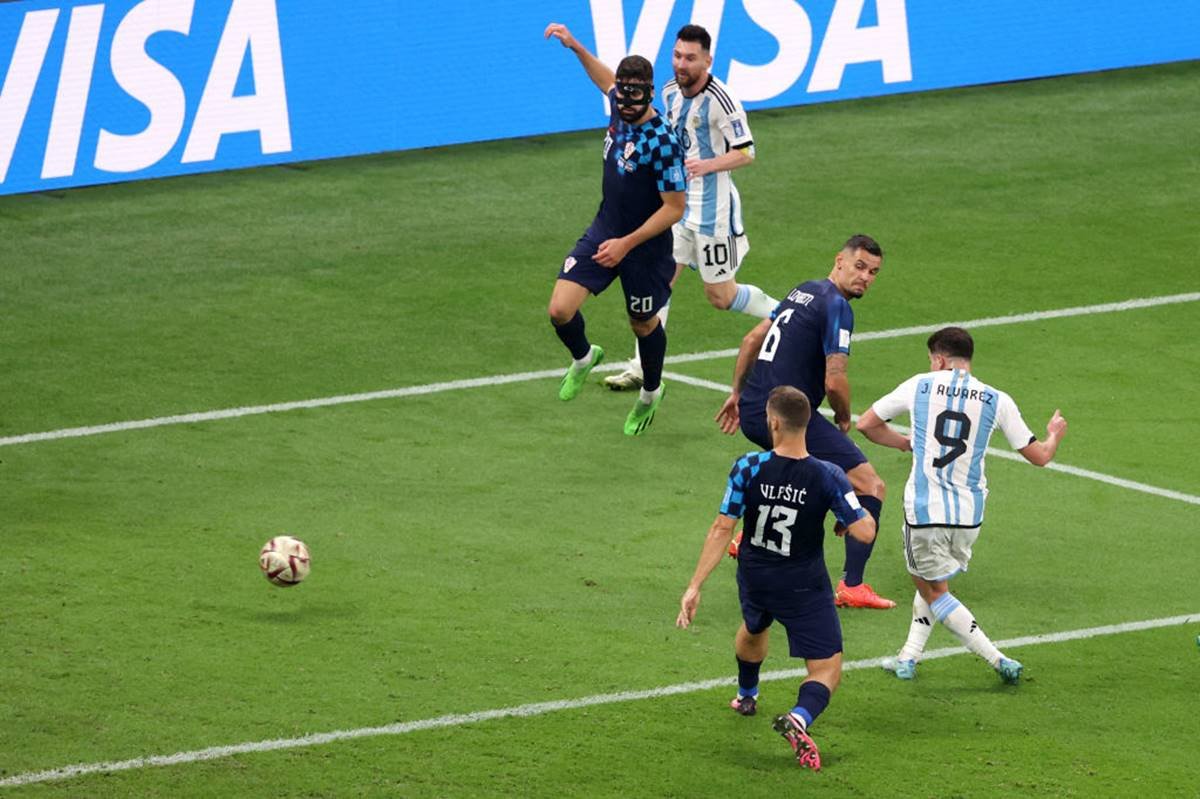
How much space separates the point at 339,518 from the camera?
13.3m

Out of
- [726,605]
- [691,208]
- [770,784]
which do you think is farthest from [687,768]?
[691,208]

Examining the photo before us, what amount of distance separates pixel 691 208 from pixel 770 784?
7014 mm

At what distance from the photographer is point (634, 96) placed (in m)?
14.0

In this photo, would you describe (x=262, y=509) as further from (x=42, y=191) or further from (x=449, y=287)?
(x=42, y=191)

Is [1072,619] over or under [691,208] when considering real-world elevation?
under

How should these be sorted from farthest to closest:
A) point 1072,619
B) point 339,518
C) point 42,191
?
point 42,191, point 339,518, point 1072,619

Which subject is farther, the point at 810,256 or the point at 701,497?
the point at 810,256

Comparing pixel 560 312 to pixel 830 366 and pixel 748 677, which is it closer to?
pixel 830 366

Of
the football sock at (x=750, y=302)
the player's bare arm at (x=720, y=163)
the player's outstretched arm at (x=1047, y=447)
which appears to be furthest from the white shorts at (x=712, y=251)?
the player's outstretched arm at (x=1047, y=447)

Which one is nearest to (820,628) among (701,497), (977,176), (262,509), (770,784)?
(770,784)

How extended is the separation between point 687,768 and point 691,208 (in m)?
6.86

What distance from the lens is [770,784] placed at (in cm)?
981

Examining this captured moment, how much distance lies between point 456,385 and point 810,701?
6.63m

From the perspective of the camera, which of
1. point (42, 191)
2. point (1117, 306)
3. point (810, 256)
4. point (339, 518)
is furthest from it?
point (42, 191)
